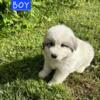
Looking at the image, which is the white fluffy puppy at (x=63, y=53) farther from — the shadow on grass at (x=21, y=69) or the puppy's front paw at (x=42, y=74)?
the shadow on grass at (x=21, y=69)

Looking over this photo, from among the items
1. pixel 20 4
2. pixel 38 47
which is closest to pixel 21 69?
pixel 38 47

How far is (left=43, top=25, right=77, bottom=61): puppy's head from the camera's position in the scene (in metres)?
3.62

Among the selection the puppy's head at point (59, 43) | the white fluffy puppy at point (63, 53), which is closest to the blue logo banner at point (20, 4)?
the white fluffy puppy at point (63, 53)

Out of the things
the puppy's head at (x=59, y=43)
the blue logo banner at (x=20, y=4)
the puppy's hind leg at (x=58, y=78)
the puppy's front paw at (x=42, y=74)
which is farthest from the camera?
the blue logo banner at (x=20, y=4)

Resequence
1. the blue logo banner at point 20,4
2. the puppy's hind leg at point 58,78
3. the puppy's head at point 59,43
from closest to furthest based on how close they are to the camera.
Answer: the puppy's head at point 59,43 → the puppy's hind leg at point 58,78 → the blue logo banner at point 20,4

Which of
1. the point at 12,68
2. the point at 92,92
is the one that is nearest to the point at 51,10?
the point at 12,68

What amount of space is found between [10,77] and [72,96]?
846 millimetres

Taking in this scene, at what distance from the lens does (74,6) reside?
21.6 ft

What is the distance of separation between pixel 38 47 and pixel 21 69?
23.6 inches

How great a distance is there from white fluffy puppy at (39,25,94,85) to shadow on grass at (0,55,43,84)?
0.59 feet

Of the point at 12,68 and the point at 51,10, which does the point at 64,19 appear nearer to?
the point at 51,10

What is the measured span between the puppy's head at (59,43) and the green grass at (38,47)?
0.67 m

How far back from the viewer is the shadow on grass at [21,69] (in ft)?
14.4

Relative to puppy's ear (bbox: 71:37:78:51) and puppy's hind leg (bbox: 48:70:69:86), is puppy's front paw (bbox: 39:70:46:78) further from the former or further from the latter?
puppy's ear (bbox: 71:37:78:51)
